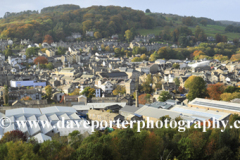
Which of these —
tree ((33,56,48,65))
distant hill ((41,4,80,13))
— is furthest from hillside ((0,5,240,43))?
tree ((33,56,48,65))

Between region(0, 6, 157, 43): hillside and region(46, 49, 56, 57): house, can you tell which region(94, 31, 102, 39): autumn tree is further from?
region(46, 49, 56, 57): house

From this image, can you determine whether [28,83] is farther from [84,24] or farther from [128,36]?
[84,24]

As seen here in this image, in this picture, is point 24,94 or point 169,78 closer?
point 24,94

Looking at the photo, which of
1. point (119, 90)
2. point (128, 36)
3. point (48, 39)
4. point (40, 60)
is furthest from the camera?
point (128, 36)

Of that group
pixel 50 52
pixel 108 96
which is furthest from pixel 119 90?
pixel 50 52

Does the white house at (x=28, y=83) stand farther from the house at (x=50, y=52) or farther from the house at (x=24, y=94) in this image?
the house at (x=50, y=52)

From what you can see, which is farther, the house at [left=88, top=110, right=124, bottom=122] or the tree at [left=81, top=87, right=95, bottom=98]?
the tree at [left=81, top=87, right=95, bottom=98]

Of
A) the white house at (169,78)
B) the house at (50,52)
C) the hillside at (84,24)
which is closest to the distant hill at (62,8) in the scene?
the hillside at (84,24)

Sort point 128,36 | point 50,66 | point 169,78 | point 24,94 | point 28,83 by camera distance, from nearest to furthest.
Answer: point 24,94
point 169,78
point 28,83
point 50,66
point 128,36

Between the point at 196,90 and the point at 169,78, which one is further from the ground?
the point at 196,90

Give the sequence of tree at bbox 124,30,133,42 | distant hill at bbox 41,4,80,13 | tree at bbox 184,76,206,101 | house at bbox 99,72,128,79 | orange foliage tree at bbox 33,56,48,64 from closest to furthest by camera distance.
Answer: tree at bbox 184,76,206,101 → house at bbox 99,72,128,79 → orange foliage tree at bbox 33,56,48,64 → tree at bbox 124,30,133,42 → distant hill at bbox 41,4,80,13

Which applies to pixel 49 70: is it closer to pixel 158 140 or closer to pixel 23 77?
pixel 23 77

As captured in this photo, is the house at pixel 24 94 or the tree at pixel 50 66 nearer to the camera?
the house at pixel 24 94
